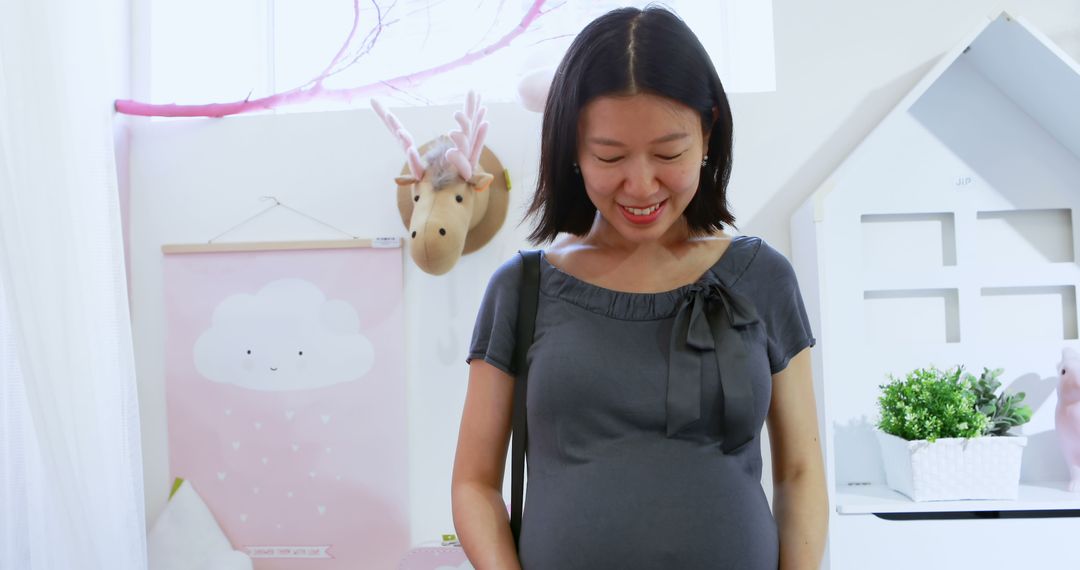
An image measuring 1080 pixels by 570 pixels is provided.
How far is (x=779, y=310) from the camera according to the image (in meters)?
0.78

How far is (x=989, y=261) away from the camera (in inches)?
64.7

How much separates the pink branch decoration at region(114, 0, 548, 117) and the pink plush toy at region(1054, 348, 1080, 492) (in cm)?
119

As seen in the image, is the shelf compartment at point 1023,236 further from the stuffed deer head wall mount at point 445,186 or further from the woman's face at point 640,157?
the woman's face at point 640,157

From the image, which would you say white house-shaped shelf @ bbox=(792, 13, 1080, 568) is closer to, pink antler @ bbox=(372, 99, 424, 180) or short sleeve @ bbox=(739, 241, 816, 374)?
pink antler @ bbox=(372, 99, 424, 180)

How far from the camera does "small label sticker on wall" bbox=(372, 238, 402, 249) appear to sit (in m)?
1.71

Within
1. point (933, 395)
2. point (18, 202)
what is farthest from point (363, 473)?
point (933, 395)

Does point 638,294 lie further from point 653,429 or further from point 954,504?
point 954,504

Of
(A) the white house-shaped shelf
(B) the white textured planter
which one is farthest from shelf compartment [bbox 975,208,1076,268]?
(B) the white textured planter

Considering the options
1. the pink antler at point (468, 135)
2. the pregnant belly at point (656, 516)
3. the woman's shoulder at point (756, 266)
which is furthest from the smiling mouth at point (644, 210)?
the pink antler at point (468, 135)

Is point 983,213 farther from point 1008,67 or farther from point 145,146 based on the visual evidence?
point 145,146

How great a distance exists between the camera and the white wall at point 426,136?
1.68 metres

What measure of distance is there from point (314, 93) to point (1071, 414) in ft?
5.04

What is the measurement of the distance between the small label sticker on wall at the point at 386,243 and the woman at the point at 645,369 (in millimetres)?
934

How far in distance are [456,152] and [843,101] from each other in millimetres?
761
